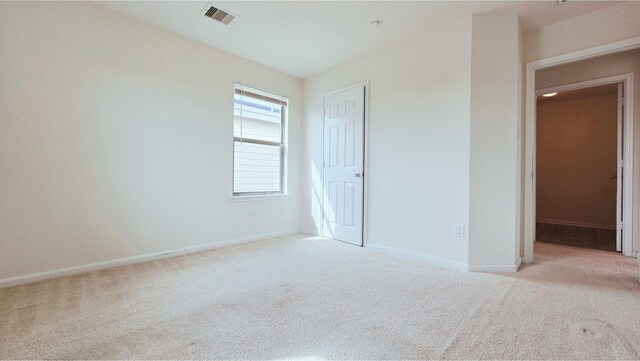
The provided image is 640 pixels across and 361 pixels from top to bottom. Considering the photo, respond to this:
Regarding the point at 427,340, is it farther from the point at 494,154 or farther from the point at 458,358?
the point at 494,154

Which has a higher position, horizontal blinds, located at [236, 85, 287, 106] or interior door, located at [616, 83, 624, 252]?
horizontal blinds, located at [236, 85, 287, 106]

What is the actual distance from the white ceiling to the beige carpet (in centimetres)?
253

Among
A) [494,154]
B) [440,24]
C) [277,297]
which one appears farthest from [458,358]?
[440,24]

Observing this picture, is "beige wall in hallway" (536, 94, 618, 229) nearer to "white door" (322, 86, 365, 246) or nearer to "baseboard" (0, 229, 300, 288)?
"white door" (322, 86, 365, 246)

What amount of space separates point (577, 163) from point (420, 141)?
4.37 m

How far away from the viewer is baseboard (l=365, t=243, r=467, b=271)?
112 inches

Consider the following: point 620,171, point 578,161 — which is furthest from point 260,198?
point 578,161

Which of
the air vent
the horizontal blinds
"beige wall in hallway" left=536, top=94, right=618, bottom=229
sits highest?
the air vent

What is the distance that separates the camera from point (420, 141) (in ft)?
10.4

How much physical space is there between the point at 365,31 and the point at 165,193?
2869 millimetres

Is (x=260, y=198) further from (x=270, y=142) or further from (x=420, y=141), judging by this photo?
(x=420, y=141)

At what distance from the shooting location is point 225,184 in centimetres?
368

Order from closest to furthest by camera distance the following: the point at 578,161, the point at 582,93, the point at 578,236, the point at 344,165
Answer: the point at 344,165 → the point at 578,236 → the point at 582,93 → the point at 578,161

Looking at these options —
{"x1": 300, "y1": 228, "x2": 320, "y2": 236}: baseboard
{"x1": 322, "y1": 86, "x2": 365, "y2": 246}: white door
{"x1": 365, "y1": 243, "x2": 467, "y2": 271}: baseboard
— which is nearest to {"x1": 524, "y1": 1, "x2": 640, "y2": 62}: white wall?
{"x1": 322, "y1": 86, "x2": 365, "y2": 246}: white door
